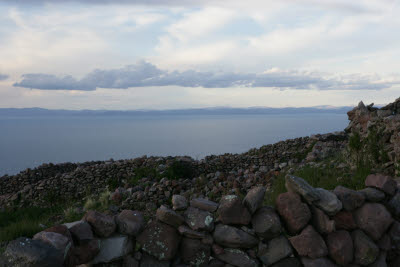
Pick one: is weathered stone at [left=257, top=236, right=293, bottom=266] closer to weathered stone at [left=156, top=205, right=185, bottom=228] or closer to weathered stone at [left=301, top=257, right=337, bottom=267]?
weathered stone at [left=301, top=257, right=337, bottom=267]

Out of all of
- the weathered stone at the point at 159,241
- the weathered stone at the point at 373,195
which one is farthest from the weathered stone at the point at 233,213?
the weathered stone at the point at 373,195

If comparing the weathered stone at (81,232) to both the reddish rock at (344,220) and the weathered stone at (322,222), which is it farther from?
the reddish rock at (344,220)

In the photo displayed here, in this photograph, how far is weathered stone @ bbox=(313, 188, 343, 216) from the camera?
184 inches

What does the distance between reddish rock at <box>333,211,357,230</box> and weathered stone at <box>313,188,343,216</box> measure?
0.17 meters

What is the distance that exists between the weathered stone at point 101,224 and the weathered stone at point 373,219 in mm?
3584

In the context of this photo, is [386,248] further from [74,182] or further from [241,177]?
[74,182]

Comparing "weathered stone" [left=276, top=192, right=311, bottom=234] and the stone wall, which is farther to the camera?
"weathered stone" [left=276, top=192, right=311, bottom=234]

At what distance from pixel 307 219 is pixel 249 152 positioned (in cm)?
1190

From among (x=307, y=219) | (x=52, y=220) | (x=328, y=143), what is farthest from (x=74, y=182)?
(x=307, y=219)

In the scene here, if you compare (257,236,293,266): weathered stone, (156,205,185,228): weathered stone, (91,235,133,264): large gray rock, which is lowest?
(257,236,293,266): weathered stone

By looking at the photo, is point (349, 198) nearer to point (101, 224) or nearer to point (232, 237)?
point (232, 237)

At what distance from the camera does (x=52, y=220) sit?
10.6m

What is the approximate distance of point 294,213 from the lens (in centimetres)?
460

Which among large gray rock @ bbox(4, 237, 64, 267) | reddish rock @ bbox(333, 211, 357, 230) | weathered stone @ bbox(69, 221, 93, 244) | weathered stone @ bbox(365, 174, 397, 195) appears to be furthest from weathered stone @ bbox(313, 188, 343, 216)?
large gray rock @ bbox(4, 237, 64, 267)
